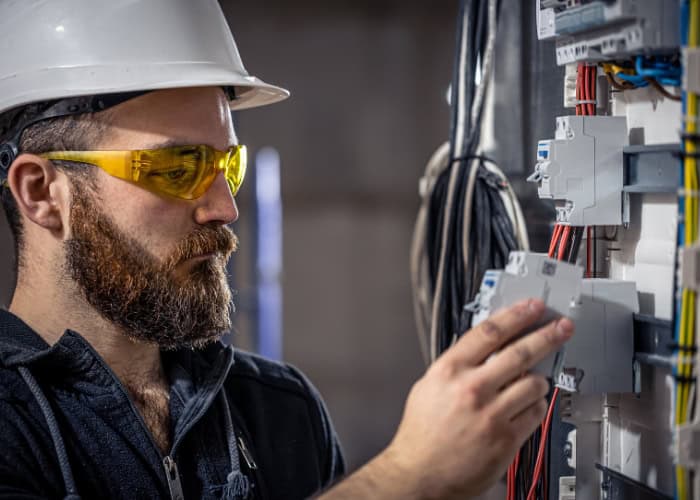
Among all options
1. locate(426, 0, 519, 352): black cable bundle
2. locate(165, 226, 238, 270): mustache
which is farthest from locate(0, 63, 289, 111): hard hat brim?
locate(426, 0, 519, 352): black cable bundle

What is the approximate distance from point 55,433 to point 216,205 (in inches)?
17.3

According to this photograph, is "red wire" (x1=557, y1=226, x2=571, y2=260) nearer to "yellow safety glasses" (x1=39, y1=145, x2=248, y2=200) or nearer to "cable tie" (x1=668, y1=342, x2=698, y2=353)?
"cable tie" (x1=668, y1=342, x2=698, y2=353)

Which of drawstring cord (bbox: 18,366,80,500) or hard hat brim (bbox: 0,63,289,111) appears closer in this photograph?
drawstring cord (bbox: 18,366,80,500)

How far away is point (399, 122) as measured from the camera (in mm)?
5023

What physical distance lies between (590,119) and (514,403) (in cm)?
41

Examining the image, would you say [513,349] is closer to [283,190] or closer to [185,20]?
[185,20]

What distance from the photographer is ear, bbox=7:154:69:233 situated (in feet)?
4.60

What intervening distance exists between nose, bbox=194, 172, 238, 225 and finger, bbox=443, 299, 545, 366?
0.56 m

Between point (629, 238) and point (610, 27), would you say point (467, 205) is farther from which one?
point (610, 27)

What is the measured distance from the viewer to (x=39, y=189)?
4.65 feet

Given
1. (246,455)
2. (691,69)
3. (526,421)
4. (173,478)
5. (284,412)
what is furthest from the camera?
(284,412)

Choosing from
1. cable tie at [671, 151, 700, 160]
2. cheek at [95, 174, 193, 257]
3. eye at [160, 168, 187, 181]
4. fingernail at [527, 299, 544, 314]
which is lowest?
fingernail at [527, 299, 544, 314]

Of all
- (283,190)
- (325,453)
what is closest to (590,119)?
(325,453)

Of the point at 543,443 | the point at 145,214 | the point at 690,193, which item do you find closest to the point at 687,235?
the point at 690,193
